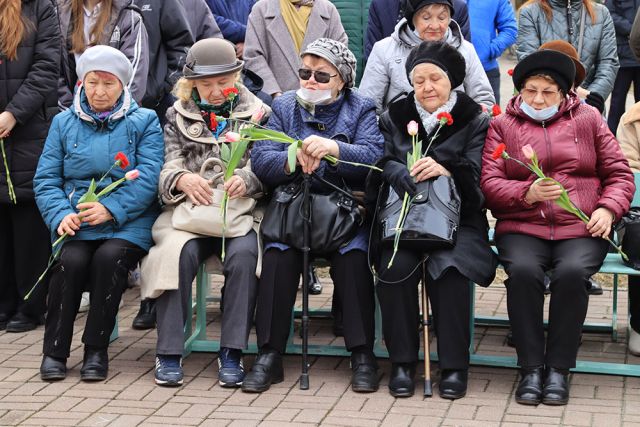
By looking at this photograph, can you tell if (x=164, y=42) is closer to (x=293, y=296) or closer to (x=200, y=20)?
(x=200, y=20)

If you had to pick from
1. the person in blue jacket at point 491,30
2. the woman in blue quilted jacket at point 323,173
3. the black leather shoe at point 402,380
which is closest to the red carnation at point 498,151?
the woman in blue quilted jacket at point 323,173

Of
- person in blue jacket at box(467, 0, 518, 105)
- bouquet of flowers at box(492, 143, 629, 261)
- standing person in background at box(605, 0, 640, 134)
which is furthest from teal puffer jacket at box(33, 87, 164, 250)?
standing person in background at box(605, 0, 640, 134)

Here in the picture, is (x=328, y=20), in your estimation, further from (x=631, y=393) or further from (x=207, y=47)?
(x=631, y=393)

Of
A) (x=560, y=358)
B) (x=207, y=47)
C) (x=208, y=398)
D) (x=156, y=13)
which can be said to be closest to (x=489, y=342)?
(x=560, y=358)

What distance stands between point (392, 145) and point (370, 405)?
136 centimetres

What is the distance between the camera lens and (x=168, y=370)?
6012mm

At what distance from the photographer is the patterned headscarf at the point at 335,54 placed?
613 cm

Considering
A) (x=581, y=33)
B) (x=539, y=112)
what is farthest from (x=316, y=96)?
(x=581, y=33)

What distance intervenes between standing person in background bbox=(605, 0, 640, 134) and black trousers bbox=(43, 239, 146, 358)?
5.48m

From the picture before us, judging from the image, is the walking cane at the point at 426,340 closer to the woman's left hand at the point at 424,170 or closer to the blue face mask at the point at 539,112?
the woman's left hand at the point at 424,170

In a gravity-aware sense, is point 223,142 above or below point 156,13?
below

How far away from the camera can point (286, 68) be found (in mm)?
7469

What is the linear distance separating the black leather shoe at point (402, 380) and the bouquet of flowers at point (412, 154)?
19.7 inches

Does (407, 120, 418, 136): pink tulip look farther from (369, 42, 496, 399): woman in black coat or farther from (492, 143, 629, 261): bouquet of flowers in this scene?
(492, 143, 629, 261): bouquet of flowers
